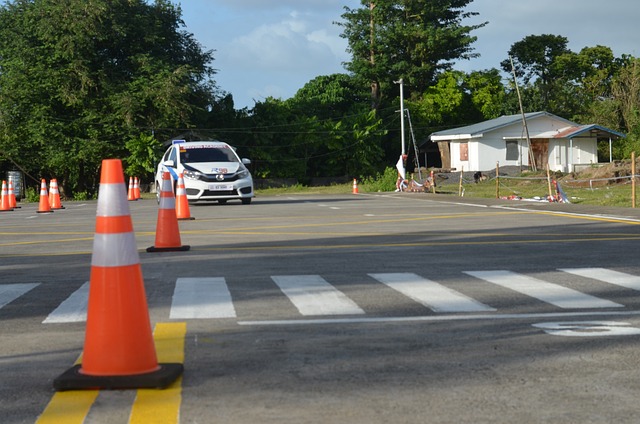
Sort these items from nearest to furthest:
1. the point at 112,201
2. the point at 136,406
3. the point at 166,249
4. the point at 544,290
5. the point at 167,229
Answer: the point at 136,406 < the point at 112,201 < the point at 544,290 < the point at 166,249 < the point at 167,229

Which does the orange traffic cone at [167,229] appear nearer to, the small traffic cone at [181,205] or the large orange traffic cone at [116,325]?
the large orange traffic cone at [116,325]

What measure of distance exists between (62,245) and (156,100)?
47.0 meters

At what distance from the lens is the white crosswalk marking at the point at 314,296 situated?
8.12 meters

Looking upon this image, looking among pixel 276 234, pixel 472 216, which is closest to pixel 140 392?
pixel 276 234

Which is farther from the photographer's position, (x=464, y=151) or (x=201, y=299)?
(x=464, y=151)

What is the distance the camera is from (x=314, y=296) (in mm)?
8938

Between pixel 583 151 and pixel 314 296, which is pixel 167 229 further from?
pixel 583 151

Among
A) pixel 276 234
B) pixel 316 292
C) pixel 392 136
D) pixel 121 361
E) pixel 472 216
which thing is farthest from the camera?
pixel 392 136

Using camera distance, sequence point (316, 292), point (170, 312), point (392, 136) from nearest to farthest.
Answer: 1. point (170, 312)
2. point (316, 292)
3. point (392, 136)

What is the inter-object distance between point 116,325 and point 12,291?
4.34m

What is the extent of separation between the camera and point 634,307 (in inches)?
→ 326

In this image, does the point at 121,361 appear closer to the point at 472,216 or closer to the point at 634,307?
the point at 634,307

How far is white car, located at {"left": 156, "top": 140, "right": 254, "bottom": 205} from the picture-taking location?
28516 mm

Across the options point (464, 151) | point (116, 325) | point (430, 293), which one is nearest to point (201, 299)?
point (430, 293)
